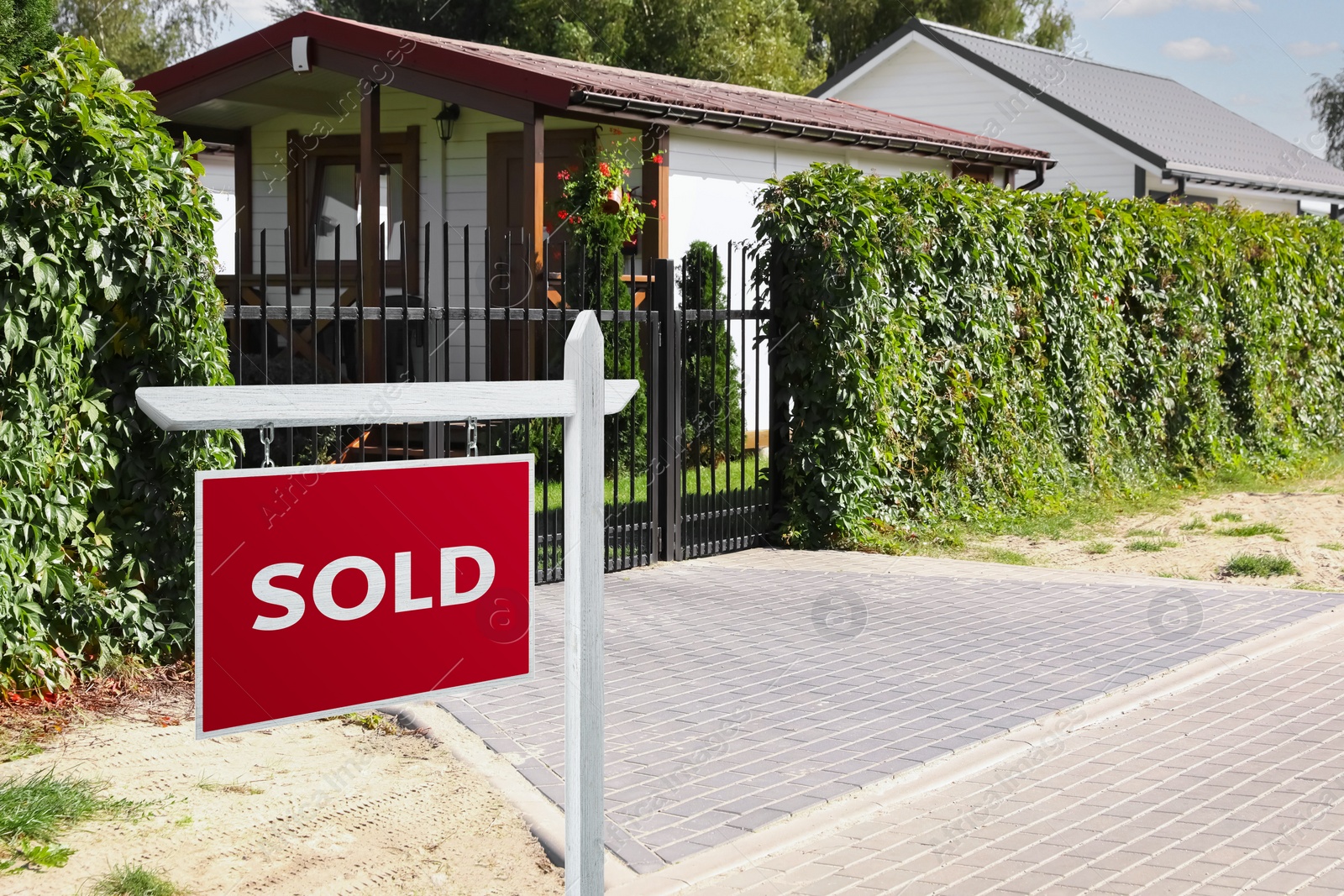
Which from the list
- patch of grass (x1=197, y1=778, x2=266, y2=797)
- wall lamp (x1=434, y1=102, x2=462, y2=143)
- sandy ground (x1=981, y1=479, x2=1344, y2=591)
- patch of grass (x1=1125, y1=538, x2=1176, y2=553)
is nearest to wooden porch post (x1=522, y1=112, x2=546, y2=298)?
wall lamp (x1=434, y1=102, x2=462, y2=143)

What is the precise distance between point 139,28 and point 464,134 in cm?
2845

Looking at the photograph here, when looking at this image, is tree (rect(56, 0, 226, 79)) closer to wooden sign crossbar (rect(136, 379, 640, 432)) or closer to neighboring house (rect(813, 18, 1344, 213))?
neighboring house (rect(813, 18, 1344, 213))

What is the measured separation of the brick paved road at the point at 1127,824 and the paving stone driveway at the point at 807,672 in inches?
12.1

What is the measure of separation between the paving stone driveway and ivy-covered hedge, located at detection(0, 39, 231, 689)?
1708 mm

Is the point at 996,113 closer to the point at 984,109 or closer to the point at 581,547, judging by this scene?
the point at 984,109

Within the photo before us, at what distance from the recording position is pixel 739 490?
10.4 m

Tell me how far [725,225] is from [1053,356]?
17.7 feet

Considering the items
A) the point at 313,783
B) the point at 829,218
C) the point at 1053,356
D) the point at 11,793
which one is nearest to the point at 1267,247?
the point at 1053,356

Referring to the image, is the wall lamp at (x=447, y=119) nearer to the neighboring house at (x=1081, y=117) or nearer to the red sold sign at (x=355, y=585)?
the neighboring house at (x=1081, y=117)

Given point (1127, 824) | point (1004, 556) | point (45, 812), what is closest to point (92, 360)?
point (45, 812)

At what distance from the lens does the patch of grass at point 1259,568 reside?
9742mm

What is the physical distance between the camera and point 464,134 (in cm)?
1666

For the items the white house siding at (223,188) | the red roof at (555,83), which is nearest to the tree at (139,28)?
the white house siding at (223,188)

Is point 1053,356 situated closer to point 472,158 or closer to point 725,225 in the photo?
point 725,225
